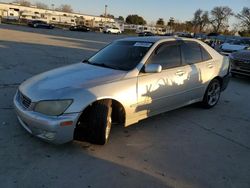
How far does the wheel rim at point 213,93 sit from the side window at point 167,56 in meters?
1.35

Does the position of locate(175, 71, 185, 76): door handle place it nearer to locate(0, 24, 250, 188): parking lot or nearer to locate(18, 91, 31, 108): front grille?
locate(0, 24, 250, 188): parking lot

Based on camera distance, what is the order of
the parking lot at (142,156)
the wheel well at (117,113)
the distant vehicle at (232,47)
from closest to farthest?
1. the parking lot at (142,156)
2. the wheel well at (117,113)
3. the distant vehicle at (232,47)

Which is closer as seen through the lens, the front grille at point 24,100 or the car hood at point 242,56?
the front grille at point 24,100

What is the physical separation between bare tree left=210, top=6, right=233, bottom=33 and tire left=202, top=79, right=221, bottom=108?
74727mm

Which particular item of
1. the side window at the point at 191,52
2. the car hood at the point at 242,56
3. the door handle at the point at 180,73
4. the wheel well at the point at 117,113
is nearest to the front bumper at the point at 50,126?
the wheel well at the point at 117,113

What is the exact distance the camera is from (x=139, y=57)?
4.80 meters

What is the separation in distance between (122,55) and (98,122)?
1613mm

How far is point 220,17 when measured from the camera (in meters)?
77.8

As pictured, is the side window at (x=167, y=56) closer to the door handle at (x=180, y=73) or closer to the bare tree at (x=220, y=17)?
the door handle at (x=180, y=73)

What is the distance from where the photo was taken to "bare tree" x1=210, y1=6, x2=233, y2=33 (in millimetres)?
76506

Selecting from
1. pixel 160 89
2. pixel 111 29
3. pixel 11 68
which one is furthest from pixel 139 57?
pixel 111 29

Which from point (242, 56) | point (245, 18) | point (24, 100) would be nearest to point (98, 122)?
point (24, 100)

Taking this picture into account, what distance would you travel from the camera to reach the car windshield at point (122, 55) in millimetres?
4770

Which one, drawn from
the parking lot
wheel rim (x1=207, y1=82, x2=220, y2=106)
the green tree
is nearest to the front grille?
the parking lot
